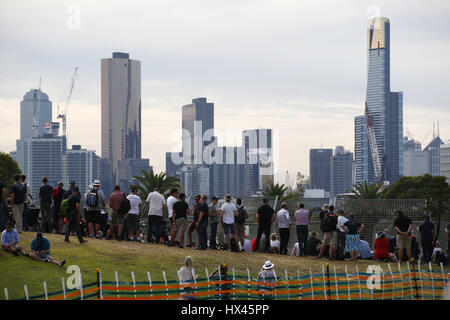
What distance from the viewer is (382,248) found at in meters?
25.9

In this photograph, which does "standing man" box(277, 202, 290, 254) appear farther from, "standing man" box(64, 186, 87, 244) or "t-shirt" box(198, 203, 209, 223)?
"standing man" box(64, 186, 87, 244)

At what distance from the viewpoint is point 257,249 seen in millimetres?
26766

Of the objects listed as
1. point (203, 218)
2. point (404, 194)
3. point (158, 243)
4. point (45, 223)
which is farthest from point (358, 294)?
point (404, 194)

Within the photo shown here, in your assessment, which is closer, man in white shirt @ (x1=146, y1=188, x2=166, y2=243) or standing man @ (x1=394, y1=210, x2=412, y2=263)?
standing man @ (x1=394, y1=210, x2=412, y2=263)

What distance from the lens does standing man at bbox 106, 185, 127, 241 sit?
25375 mm

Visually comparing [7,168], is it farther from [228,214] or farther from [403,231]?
[403,231]

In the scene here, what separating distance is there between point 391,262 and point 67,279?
1195 cm

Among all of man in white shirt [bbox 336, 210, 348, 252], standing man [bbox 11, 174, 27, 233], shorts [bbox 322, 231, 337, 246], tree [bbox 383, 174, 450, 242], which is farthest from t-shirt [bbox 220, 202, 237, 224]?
tree [bbox 383, 174, 450, 242]

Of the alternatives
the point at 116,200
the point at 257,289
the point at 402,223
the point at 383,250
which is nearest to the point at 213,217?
the point at 116,200

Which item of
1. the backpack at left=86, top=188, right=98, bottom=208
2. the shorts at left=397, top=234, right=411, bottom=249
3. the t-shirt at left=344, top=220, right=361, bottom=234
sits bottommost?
the shorts at left=397, top=234, right=411, bottom=249

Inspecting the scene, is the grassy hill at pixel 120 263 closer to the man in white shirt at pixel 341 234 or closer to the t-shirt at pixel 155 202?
the man in white shirt at pixel 341 234

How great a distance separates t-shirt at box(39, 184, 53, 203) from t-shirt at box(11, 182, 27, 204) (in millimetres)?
1797

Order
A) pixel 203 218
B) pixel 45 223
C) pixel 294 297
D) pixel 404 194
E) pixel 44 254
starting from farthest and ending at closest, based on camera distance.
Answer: pixel 404 194, pixel 45 223, pixel 203 218, pixel 44 254, pixel 294 297

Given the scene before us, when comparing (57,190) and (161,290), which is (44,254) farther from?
(57,190)
